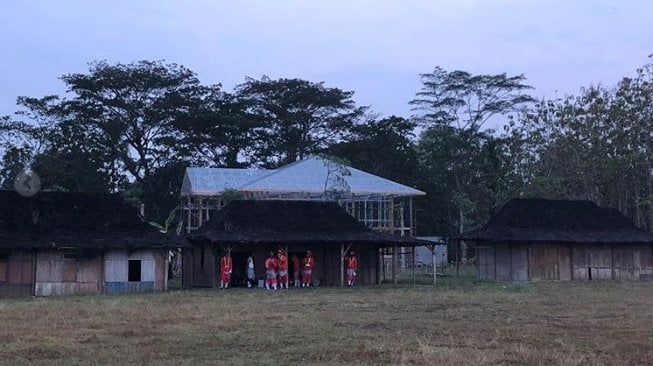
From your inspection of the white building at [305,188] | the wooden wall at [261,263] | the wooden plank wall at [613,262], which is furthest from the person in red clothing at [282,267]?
the wooden plank wall at [613,262]

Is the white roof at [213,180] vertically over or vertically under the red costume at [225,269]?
over

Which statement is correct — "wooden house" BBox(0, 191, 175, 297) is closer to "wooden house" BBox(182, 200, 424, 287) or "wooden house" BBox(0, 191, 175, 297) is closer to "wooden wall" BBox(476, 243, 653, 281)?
"wooden house" BBox(182, 200, 424, 287)

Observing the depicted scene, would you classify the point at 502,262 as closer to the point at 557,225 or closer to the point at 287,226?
the point at 557,225

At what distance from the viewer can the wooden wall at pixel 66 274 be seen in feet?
101

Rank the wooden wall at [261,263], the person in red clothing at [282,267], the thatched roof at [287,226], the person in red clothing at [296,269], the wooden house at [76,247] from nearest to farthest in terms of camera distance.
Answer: the wooden house at [76,247] → the person in red clothing at [282,267] → the thatched roof at [287,226] → the person in red clothing at [296,269] → the wooden wall at [261,263]

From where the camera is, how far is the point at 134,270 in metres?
32.4

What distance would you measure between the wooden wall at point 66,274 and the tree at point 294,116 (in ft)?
91.7

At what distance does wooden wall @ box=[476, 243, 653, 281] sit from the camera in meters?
39.1

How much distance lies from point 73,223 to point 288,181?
57.0 ft

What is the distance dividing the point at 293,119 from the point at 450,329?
4245 cm

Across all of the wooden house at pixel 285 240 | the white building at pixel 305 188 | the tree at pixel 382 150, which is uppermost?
the tree at pixel 382 150

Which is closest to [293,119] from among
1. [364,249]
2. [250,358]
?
[364,249]

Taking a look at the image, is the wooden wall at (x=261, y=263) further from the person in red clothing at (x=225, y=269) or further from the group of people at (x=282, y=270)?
the person in red clothing at (x=225, y=269)

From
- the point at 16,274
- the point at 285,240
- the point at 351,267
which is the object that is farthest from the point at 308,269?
the point at 16,274
